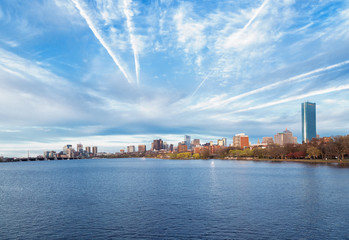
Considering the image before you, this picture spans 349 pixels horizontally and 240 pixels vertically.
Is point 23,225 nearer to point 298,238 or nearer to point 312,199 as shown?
point 298,238

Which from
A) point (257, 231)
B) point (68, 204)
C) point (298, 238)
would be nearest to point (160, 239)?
point (257, 231)

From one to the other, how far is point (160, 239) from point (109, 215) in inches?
470

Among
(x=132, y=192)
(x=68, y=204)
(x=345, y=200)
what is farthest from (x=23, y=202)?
(x=345, y=200)

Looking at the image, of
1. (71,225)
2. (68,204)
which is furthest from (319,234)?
(68,204)

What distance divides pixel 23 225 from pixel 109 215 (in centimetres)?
1057

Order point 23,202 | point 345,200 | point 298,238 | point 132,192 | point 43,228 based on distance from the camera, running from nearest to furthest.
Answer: point 298,238
point 43,228
point 345,200
point 23,202
point 132,192

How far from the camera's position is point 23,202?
46625mm

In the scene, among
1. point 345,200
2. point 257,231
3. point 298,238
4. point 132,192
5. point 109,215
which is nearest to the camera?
point 298,238

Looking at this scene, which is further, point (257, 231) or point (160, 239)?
point (257, 231)

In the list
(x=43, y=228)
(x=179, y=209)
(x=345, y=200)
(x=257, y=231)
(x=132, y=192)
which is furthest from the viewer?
(x=132, y=192)

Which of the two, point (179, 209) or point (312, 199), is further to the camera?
point (312, 199)

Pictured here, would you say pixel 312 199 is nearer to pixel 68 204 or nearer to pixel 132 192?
pixel 132 192

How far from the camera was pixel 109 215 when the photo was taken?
36.2 metres

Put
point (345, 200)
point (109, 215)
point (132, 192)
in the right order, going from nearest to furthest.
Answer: point (109, 215) → point (345, 200) → point (132, 192)
